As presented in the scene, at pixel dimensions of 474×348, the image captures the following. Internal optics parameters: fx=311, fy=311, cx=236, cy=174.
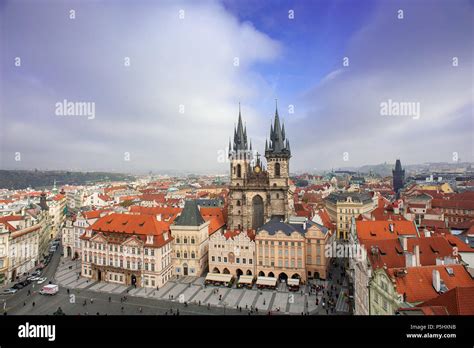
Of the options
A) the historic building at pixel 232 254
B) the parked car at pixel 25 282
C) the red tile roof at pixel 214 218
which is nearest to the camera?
the parked car at pixel 25 282

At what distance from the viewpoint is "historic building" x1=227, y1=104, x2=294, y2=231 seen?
46812 mm

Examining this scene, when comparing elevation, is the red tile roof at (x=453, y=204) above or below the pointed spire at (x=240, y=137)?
below

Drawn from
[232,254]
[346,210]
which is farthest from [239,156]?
[346,210]

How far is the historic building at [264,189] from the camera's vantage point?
154ft

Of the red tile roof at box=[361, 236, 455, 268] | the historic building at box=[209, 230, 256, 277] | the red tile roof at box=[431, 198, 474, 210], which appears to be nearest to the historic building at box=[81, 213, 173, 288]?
the historic building at box=[209, 230, 256, 277]

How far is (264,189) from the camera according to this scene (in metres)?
47.4

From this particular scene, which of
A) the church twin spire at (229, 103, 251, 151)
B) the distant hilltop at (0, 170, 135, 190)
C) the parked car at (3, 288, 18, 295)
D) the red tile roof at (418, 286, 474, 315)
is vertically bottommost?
the parked car at (3, 288, 18, 295)

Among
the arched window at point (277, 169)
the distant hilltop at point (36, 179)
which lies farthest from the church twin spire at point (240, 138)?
the distant hilltop at point (36, 179)

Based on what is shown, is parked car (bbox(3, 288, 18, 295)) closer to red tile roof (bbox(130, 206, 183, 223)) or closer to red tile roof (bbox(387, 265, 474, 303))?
red tile roof (bbox(130, 206, 183, 223))

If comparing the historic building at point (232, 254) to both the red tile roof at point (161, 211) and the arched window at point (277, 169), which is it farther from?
the red tile roof at point (161, 211)

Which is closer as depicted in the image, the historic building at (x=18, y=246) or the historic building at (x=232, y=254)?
the historic building at (x=18, y=246)

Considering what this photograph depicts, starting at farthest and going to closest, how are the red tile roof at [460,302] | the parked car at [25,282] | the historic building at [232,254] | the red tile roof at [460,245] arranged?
the historic building at [232,254], the parked car at [25,282], the red tile roof at [460,245], the red tile roof at [460,302]

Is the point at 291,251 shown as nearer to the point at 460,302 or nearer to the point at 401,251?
the point at 401,251
